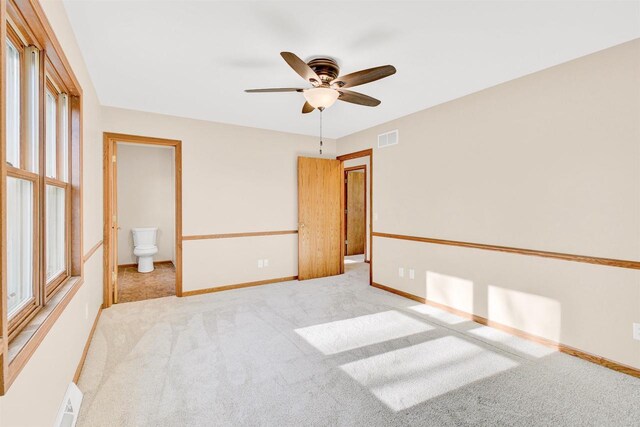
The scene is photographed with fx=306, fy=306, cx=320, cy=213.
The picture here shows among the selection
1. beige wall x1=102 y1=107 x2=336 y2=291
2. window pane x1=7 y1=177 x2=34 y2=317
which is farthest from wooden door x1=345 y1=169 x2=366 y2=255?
window pane x1=7 y1=177 x2=34 y2=317

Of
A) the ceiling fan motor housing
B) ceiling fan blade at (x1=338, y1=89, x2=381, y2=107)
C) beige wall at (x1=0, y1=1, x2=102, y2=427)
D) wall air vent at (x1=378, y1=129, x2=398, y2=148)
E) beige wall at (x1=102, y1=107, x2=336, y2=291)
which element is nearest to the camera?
beige wall at (x1=0, y1=1, x2=102, y2=427)

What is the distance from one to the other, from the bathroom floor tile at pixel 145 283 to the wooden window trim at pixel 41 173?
2.11 m

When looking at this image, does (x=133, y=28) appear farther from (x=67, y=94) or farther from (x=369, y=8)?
(x=369, y=8)

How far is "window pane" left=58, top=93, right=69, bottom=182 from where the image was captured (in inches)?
87.7

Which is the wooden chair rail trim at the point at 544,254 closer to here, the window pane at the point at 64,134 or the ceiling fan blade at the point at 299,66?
the ceiling fan blade at the point at 299,66

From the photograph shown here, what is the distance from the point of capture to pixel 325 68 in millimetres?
2535

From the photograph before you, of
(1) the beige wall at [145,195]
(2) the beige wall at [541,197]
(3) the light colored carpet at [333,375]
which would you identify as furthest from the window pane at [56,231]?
(1) the beige wall at [145,195]

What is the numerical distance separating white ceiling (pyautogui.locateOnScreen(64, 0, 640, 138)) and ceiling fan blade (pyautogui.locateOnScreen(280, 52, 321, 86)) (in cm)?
23

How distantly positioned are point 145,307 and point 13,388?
9.49ft

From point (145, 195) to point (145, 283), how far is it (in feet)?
7.11

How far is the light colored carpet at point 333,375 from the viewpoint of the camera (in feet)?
6.04

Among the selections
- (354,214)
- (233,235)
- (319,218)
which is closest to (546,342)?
(319,218)

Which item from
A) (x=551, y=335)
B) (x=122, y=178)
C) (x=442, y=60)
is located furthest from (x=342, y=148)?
(x=122, y=178)

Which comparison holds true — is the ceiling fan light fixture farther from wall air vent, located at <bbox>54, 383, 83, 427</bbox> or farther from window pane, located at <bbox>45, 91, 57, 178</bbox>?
wall air vent, located at <bbox>54, 383, 83, 427</bbox>
